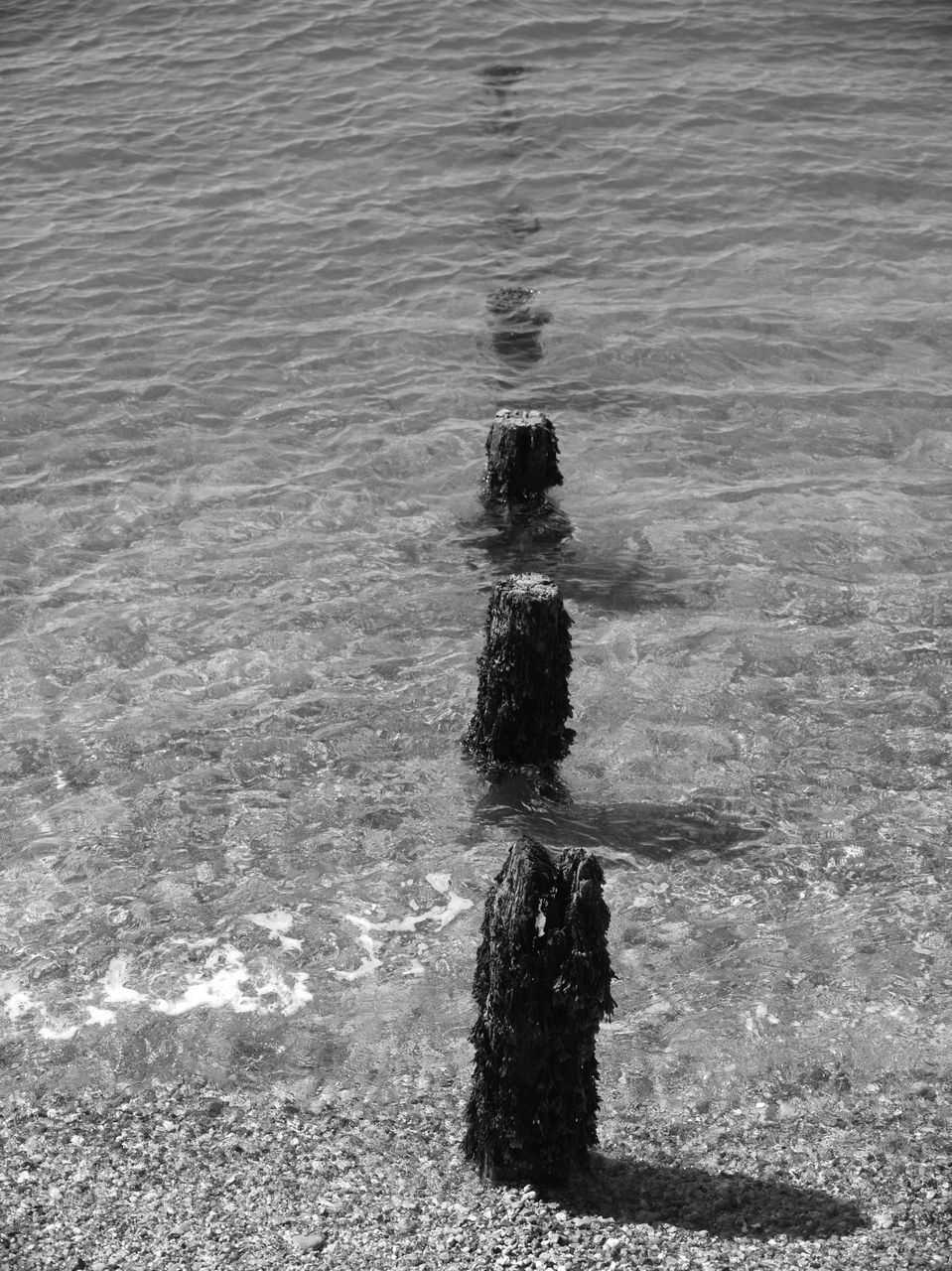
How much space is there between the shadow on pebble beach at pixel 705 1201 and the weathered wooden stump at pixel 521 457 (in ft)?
27.4

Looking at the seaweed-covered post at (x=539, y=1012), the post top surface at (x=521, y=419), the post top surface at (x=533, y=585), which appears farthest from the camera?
the post top surface at (x=521, y=419)

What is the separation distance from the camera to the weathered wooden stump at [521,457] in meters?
15.4

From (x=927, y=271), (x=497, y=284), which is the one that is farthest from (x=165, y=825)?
(x=927, y=271)

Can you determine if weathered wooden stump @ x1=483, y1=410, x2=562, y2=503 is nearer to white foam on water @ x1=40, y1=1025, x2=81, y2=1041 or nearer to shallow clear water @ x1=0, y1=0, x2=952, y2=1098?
shallow clear water @ x1=0, y1=0, x2=952, y2=1098

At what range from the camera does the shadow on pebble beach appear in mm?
8188

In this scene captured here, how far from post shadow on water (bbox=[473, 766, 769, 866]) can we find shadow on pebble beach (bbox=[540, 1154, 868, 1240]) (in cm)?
331

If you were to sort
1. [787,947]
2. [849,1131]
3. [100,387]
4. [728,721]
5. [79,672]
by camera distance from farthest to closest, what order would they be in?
1. [100,387]
2. [79,672]
3. [728,721]
4. [787,947]
5. [849,1131]

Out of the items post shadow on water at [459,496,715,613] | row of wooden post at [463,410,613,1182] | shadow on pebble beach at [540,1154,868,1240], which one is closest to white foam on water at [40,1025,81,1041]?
row of wooden post at [463,410,613,1182]

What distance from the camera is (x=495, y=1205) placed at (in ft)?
27.7

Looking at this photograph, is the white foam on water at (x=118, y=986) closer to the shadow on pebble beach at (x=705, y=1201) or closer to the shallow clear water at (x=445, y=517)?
the shallow clear water at (x=445, y=517)

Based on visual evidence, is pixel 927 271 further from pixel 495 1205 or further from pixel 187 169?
pixel 495 1205

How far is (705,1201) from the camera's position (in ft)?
27.7

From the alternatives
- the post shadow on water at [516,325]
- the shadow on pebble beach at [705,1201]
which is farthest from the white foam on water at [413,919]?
the post shadow on water at [516,325]

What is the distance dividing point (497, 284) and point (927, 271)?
6.18m
